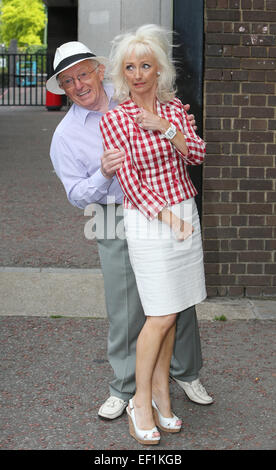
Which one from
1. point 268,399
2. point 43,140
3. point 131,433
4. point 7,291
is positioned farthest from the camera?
point 43,140

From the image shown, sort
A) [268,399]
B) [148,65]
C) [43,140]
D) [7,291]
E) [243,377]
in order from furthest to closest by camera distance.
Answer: [43,140]
[7,291]
[243,377]
[268,399]
[148,65]

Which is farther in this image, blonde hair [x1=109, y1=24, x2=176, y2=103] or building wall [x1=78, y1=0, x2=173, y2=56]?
building wall [x1=78, y1=0, x2=173, y2=56]

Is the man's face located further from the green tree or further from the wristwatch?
the green tree

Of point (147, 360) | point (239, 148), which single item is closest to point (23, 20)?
point (239, 148)

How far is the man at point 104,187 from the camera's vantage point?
3.79 metres

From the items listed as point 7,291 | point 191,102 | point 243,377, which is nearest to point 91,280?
point 7,291

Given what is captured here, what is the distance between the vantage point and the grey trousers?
13.2ft

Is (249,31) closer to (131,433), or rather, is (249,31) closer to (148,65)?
(148,65)

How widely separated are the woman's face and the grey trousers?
67 centimetres

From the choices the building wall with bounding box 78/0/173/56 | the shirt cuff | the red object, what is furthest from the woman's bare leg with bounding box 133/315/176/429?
the red object

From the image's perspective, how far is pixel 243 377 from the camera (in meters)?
4.70

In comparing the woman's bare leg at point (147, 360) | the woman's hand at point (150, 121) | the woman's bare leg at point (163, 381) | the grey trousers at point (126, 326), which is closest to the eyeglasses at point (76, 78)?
the woman's hand at point (150, 121)

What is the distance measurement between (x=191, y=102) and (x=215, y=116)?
0.21 meters

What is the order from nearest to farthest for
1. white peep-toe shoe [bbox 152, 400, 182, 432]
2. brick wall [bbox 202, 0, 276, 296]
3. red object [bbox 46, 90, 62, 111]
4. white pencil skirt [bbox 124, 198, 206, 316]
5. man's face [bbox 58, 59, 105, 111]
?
white pencil skirt [bbox 124, 198, 206, 316], man's face [bbox 58, 59, 105, 111], white peep-toe shoe [bbox 152, 400, 182, 432], brick wall [bbox 202, 0, 276, 296], red object [bbox 46, 90, 62, 111]
